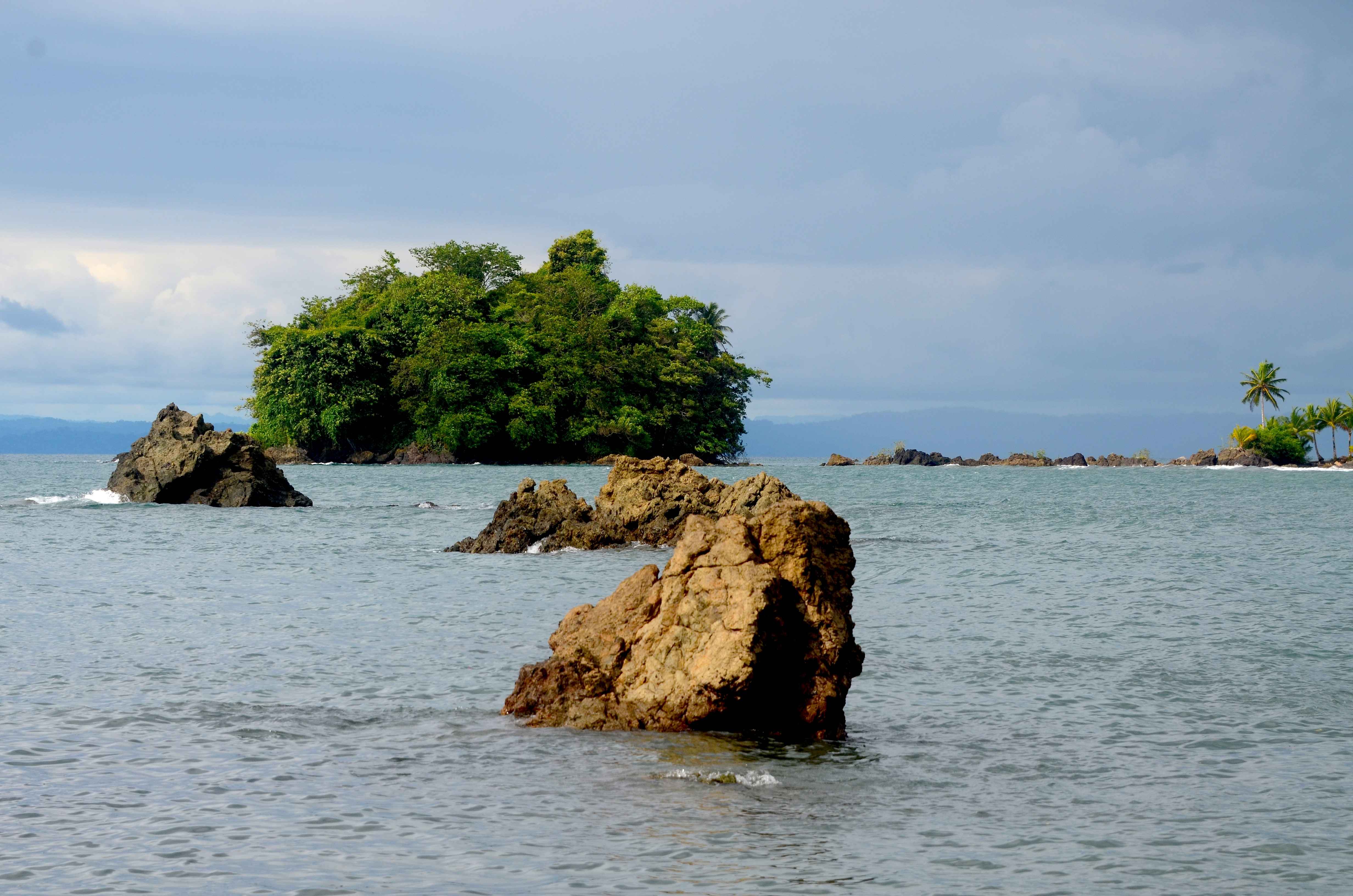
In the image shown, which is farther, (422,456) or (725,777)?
(422,456)

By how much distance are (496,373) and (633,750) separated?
91240mm

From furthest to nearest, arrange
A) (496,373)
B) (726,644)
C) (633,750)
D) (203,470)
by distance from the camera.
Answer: (496,373) < (203,470) < (726,644) < (633,750)

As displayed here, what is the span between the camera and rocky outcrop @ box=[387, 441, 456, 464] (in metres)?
104

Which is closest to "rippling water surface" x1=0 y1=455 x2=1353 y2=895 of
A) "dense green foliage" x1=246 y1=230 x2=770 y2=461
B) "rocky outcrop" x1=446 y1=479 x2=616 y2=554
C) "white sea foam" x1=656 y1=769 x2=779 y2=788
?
"white sea foam" x1=656 y1=769 x2=779 y2=788

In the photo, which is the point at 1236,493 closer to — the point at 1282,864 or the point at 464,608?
the point at 464,608

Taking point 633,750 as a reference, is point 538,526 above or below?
above

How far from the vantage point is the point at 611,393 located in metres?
104

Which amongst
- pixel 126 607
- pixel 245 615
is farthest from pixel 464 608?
pixel 126 607

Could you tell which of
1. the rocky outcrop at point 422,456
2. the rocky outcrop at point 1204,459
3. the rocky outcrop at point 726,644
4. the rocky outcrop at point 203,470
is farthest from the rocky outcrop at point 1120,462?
the rocky outcrop at point 726,644

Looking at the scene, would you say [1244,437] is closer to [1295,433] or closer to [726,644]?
[1295,433]

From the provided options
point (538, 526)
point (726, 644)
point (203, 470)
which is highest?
point (203, 470)

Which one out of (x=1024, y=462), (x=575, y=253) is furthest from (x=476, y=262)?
(x=1024, y=462)

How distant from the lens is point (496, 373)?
101 metres

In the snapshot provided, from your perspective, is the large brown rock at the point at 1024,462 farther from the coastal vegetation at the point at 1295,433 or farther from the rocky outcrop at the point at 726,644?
the rocky outcrop at the point at 726,644
